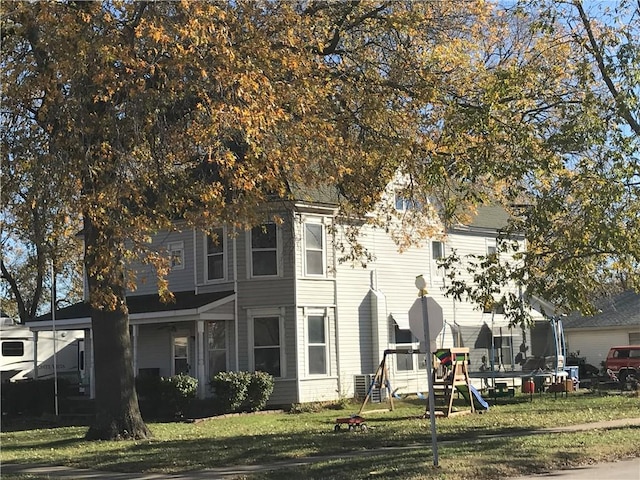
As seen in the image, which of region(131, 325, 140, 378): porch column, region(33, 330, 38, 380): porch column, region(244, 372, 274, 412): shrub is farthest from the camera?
region(33, 330, 38, 380): porch column

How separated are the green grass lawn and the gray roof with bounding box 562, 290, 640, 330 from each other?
74.3ft

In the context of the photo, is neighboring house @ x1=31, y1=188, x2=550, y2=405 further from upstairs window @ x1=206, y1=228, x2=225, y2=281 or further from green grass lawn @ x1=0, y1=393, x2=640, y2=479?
green grass lawn @ x1=0, y1=393, x2=640, y2=479

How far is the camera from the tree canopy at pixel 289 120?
13.8m

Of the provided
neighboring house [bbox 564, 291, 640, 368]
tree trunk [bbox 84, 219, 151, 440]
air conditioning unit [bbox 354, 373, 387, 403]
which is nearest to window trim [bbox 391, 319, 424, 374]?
air conditioning unit [bbox 354, 373, 387, 403]

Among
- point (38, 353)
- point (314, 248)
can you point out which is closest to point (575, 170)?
point (314, 248)

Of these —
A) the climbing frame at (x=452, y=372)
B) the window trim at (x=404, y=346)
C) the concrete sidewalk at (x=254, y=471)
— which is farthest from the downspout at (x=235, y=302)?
the concrete sidewalk at (x=254, y=471)

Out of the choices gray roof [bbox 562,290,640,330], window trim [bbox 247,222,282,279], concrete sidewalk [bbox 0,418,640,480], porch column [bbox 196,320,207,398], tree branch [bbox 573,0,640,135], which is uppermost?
tree branch [bbox 573,0,640,135]

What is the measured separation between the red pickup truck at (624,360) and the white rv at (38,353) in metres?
24.0

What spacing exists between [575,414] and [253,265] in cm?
1106

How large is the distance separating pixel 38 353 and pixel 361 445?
20.7 metres

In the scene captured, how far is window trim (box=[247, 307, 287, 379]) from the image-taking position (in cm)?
2673

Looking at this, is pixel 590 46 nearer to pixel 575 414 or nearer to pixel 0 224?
pixel 575 414

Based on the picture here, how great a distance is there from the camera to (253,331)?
89.1ft

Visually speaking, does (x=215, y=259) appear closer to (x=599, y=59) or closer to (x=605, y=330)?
(x=599, y=59)
